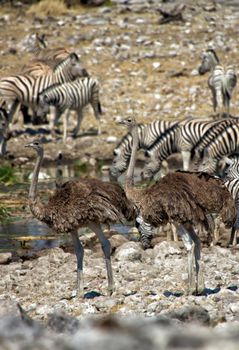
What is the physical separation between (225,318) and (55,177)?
10.8 m

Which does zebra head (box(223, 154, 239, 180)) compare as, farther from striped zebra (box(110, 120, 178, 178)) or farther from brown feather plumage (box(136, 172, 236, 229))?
striped zebra (box(110, 120, 178, 178))

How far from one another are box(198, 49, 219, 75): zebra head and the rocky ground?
0.68 feet

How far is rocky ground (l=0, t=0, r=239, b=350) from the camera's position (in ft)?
14.7

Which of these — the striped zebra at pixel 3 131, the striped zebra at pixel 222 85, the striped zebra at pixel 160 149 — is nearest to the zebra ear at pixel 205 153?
the striped zebra at pixel 160 149

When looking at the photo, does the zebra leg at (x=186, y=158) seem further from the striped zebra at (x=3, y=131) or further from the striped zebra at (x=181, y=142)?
the striped zebra at (x=3, y=131)

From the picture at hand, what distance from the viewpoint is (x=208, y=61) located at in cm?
2500

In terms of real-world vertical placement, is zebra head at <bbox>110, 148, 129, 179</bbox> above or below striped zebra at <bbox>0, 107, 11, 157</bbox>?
above

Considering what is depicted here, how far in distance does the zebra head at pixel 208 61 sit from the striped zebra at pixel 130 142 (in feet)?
20.0

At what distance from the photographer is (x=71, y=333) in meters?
5.49

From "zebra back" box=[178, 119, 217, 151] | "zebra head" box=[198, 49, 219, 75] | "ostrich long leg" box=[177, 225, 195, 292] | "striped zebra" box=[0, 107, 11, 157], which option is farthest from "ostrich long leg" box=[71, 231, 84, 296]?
"zebra head" box=[198, 49, 219, 75]

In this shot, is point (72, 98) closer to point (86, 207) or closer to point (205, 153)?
point (205, 153)

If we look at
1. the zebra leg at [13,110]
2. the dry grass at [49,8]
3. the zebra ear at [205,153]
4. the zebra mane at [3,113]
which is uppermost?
the zebra ear at [205,153]

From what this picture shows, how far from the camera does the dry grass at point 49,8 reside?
32.2 meters

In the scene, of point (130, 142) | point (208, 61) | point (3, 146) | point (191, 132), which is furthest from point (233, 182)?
point (208, 61)
